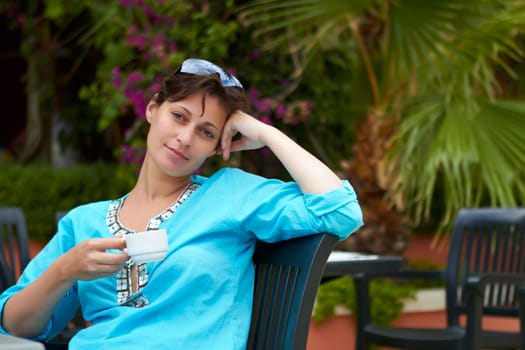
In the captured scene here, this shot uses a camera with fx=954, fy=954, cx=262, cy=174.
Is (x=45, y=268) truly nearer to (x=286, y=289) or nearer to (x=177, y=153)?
(x=177, y=153)

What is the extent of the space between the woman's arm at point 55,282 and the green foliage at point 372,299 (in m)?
2.82

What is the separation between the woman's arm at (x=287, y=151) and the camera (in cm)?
192

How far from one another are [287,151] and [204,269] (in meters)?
0.32

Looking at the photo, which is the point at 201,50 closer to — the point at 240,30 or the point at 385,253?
the point at 240,30

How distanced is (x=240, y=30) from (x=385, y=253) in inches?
58.7

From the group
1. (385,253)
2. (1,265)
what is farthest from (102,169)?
(1,265)

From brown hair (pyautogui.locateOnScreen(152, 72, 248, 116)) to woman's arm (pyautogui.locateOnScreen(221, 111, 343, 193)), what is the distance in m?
0.03

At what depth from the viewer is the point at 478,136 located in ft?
15.0

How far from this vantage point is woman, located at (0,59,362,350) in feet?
6.12

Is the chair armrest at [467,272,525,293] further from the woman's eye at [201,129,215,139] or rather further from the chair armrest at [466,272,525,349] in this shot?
the woman's eye at [201,129,215,139]

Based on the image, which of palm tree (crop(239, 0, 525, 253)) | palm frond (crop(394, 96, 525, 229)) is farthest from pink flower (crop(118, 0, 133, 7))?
palm frond (crop(394, 96, 525, 229))

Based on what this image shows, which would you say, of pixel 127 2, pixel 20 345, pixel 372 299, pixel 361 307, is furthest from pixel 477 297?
pixel 127 2

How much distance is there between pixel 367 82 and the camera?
5906mm

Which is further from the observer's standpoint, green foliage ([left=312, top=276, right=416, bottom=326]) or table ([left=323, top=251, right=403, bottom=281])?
green foliage ([left=312, top=276, right=416, bottom=326])
